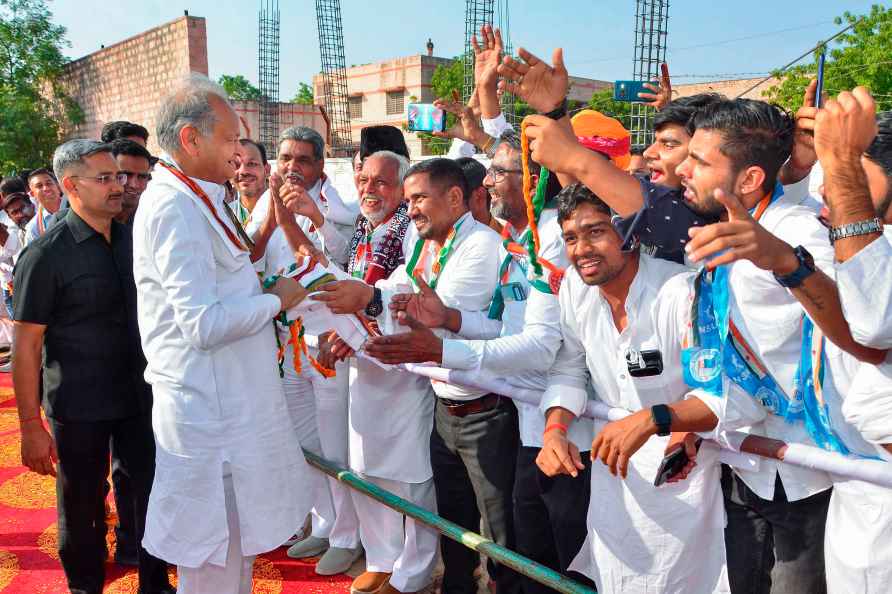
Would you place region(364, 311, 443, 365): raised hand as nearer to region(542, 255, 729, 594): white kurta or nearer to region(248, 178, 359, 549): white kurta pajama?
region(542, 255, 729, 594): white kurta

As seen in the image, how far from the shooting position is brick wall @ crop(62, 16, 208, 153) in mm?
23984

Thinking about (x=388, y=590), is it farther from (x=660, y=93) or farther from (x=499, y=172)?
(x=660, y=93)

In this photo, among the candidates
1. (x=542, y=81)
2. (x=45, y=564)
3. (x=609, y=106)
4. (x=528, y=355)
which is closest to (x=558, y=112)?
(x=542, y=81)

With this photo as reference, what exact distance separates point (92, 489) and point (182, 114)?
1.79 meters

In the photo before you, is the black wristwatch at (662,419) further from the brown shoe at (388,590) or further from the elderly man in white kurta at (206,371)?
the brown shoe at (388,590)

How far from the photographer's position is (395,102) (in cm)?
4694

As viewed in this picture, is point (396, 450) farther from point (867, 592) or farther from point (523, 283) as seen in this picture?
point (867, 592)

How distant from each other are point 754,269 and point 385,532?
7.62ft

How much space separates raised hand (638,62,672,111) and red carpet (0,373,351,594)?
3.02 meters

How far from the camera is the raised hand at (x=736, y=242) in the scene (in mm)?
1377

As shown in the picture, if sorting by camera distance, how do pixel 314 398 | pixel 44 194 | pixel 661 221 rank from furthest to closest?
1. pixel 44 194
2. pixel 314 398
3. pixel 661 221

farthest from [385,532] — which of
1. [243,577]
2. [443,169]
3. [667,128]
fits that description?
[667,128]

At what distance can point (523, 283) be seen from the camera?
2859mm

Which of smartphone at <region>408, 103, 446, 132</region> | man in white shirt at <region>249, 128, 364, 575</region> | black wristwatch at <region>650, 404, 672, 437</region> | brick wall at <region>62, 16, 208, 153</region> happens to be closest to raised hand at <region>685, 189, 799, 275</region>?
black wristwatch at <region>650, 404, 672, 437</region>
